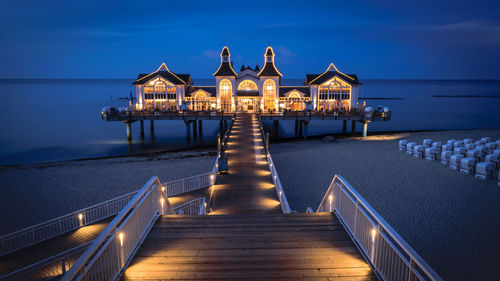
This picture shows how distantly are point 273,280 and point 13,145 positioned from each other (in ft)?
134

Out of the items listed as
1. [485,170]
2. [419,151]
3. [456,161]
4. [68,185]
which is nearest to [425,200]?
[485,170]

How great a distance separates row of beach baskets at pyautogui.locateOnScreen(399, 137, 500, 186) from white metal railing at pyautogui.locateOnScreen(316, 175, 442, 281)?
13.4 m

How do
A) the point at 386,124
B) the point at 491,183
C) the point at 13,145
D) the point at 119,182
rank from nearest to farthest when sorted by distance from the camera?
the point at 491,183, the point at 119,182, the point at 13,145, the point at 386,124

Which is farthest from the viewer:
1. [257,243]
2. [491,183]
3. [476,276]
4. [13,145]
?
[13,145]

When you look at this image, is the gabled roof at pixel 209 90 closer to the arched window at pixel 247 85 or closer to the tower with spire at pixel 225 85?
the tower with spire at pixel 225 85

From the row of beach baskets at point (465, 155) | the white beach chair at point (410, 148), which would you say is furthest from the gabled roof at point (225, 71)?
the white beach chair at point (410, 148)

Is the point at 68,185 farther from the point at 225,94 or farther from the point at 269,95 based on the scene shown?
the point at 269,95

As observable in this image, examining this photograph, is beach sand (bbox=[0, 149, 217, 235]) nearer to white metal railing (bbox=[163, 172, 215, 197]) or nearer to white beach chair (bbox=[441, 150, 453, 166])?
white metal railing (bbox=[163, 172, 215, 197])

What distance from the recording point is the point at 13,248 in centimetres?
1025

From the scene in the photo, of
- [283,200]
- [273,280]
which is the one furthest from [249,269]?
[283,200]

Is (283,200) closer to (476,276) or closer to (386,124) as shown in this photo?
(476,276)

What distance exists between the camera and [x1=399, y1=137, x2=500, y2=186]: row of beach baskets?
1548 centimetres

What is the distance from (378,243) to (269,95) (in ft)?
119

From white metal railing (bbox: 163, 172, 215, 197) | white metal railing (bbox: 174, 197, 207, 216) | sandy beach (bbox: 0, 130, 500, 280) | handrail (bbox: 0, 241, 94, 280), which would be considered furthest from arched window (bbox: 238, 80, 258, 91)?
handrail (bbox: 0, 241, 94, 280)
